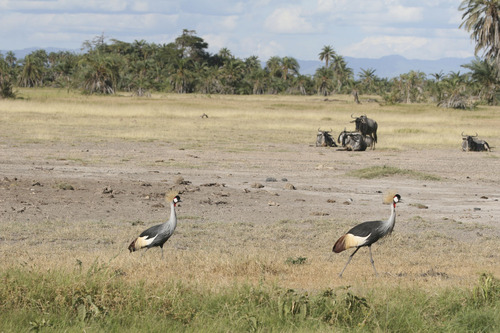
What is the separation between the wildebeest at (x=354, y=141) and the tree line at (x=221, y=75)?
29.4 m

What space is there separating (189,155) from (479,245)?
557 inches

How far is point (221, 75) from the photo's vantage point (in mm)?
103688

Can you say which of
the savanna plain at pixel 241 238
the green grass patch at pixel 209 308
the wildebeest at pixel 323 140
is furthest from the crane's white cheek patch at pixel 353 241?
the wildebeest at pixel 323 140

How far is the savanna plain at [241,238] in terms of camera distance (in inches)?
268

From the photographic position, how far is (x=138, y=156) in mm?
23219

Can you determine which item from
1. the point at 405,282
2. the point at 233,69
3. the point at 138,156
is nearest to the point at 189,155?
the point at 138,156

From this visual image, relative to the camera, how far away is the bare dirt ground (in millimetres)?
9352

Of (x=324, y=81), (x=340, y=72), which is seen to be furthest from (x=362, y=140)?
(x=340, y=72)

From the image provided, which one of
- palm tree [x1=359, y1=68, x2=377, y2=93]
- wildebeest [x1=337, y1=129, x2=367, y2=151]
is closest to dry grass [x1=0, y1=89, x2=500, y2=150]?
wildebeest [x1=337, y1=129, x2=367, y2=151]

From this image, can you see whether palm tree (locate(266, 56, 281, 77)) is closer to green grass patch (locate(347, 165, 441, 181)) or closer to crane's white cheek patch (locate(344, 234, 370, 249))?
green grass patch (locate(347, 165, 441, 181))

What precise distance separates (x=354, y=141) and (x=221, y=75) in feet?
255

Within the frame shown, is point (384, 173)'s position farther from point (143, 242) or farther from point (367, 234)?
point (143, 242)

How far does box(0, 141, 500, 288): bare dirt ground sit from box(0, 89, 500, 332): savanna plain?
0.05 meters

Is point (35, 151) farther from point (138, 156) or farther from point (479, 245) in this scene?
point (479, 245)
